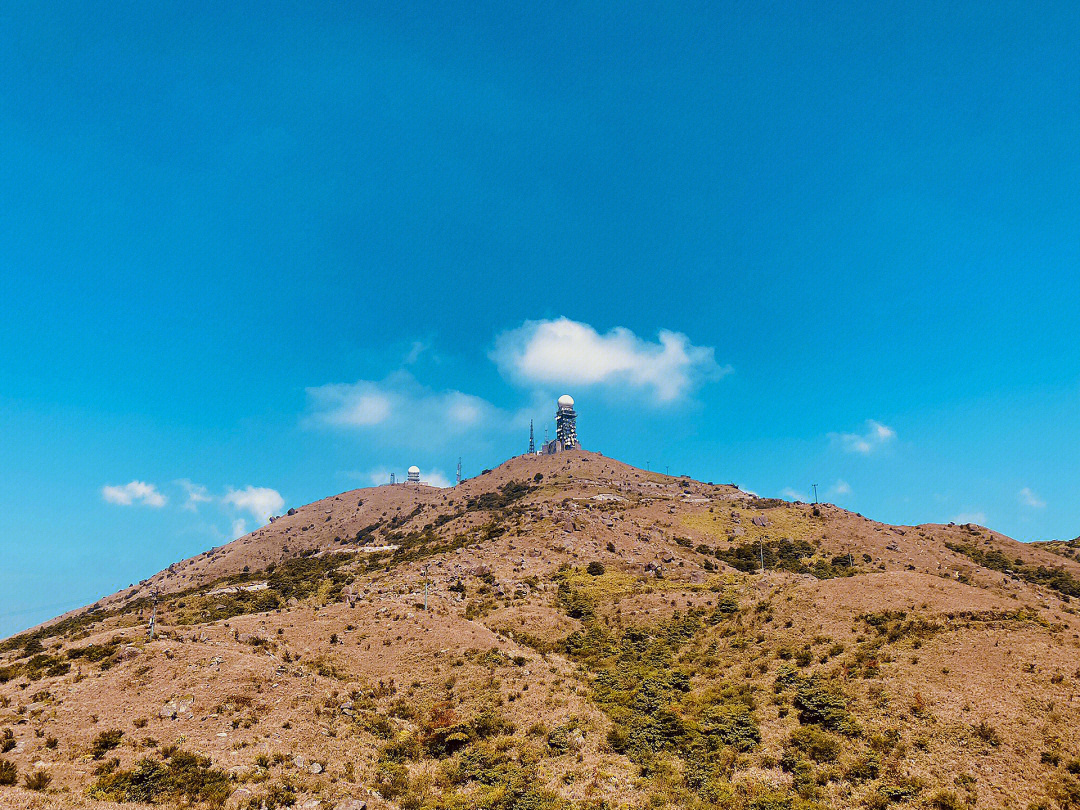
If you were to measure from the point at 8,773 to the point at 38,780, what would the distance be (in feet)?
5.56

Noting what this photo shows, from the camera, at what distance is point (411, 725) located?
42750 mm

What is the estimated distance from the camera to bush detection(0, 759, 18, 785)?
28250 millimetres

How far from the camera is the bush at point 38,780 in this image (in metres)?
28.2

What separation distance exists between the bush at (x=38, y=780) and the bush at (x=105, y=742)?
2.89 metres

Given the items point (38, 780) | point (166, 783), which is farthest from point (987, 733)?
point (38, 780)

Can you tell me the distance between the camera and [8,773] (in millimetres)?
28641

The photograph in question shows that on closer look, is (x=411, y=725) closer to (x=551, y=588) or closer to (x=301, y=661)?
(x=301, y=661)

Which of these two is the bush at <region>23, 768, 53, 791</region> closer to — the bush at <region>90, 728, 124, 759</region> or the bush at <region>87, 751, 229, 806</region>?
the bush at <region>87, 751, 229, 806</region>

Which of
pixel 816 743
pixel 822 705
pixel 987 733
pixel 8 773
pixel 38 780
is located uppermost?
pixel 8 773

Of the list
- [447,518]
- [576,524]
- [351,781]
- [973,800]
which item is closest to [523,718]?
[351,781]

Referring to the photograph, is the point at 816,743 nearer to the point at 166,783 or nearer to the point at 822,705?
the point at 822,705

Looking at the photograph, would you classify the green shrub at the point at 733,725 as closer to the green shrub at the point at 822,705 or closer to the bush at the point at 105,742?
the green shrub at the point at 822,705

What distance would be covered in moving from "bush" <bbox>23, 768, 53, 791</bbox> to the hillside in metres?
0.17

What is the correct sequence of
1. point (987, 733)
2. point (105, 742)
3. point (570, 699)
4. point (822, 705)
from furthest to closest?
point (570, 699) → point (822, 705) → point (105, 742) → point (987, 733)
